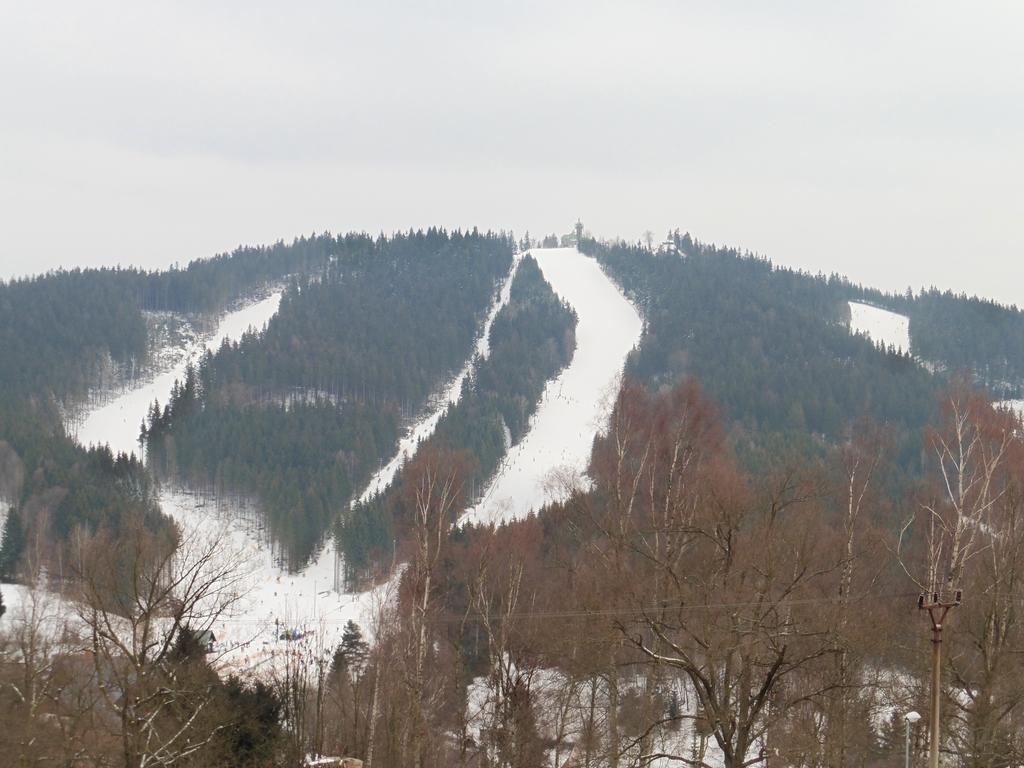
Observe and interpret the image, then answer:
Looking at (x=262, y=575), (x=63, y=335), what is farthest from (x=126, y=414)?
(x=262, y=575)

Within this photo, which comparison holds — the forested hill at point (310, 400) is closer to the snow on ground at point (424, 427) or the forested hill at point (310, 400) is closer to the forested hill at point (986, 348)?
the snow on ground at point (424, 427)

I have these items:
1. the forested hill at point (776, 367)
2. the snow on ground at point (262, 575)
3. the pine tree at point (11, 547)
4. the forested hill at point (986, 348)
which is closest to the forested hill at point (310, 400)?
the snow on ground at point (262, 575)

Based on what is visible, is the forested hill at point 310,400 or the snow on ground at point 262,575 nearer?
the snow on ground at point 262,575

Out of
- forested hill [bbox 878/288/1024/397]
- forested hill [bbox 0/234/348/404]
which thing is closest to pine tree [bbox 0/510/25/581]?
forested hill [bbox 0/234/348/404]

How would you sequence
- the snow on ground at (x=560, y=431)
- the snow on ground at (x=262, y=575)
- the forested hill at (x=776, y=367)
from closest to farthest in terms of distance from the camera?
the snow on ground at (x=262, y=575) < the snow on ground at (x=560, y=431) < the forested hill at (x=776, y=367)

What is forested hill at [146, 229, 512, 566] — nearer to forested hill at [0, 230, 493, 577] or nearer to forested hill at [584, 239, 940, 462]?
forested hill at [0, 230, 493, 577]

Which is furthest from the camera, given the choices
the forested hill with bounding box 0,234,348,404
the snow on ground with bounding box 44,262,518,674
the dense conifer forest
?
the forested hill with bounding box 0,234,348,404

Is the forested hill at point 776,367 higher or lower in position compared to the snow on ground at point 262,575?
higher
